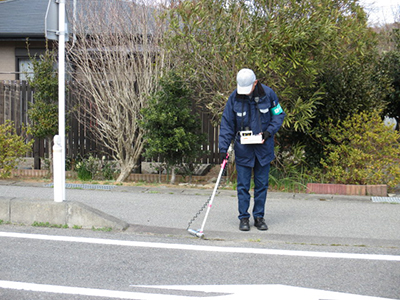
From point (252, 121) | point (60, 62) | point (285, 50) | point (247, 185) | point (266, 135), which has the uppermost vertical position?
point (285, 50)

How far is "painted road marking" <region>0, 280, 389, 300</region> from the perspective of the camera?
3.96m

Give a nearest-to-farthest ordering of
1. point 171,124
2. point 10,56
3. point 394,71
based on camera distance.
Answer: point 171,124
point 394,71
point 10,56

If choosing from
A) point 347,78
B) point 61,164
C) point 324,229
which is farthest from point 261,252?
point 347,78

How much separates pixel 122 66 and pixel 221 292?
626cm

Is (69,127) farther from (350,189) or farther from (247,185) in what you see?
(350,189)

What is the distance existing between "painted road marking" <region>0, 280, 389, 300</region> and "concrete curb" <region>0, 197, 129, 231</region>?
175 centimetres

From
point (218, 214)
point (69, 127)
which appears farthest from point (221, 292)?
point (69, 127)

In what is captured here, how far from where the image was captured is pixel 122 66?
373 inches

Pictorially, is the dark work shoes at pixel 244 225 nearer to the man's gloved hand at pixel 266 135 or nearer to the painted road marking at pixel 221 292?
the man's gloved hand at pixel 266 135

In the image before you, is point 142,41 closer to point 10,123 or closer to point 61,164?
point 10,123

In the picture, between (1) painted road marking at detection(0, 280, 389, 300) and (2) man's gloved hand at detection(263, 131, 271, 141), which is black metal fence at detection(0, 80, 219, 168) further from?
(1) painted road marking at detection(0, 280, 389, 300)

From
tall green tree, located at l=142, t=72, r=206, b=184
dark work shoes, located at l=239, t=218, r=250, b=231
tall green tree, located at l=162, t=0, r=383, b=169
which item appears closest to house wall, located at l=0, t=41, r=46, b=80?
tall green tree, located at l=142, t=72, r=206, b=184

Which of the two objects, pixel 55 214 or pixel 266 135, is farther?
pixel 55 214

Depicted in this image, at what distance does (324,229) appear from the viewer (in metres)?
6.04
